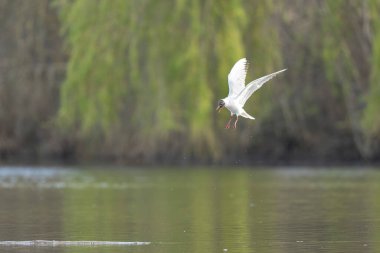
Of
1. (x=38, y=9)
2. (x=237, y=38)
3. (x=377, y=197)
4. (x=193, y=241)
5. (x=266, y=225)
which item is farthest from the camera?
(x=38, y=9)

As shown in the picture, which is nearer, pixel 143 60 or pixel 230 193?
pixel 230 193

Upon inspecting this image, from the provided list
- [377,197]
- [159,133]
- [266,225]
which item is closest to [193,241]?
[266,225]

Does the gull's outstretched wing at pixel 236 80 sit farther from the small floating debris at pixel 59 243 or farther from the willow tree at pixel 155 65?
the willow tree at pixel 155 65

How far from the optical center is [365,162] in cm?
3353

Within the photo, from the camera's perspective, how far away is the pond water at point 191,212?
14219 mm

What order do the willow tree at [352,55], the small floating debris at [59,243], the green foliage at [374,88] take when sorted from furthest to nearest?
the willow tree at [352,55] < the green foliage at [374,88] < the small floating debris at [59,243]

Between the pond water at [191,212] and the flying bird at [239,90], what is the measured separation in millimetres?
1337

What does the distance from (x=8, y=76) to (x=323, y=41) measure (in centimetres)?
903

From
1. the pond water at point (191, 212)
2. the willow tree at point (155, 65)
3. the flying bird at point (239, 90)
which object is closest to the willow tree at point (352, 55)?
the willow tree at point (155, 65)

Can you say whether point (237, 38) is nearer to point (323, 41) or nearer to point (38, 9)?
point (323, 41)

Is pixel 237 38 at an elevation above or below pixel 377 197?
above

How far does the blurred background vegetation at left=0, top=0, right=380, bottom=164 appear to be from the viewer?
28.5 meters

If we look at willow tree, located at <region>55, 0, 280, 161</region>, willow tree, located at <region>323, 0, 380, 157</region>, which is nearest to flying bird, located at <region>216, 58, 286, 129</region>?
willow tree, located at <region>55, 0, 280, 161</region>

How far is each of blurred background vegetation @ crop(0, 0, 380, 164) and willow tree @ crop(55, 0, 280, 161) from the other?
3 centimetres
